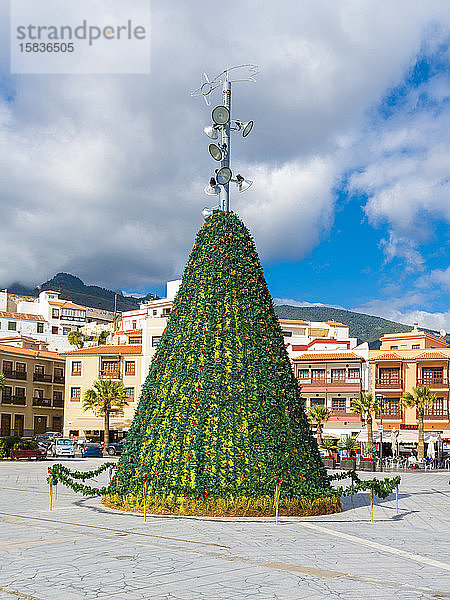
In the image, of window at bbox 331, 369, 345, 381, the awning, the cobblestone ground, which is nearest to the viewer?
the cobblestone ground

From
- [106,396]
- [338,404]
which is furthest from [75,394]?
[338,404]

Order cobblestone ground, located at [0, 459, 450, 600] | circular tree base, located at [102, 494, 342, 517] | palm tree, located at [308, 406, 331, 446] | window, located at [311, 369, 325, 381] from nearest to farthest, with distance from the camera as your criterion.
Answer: cobblestone ground, located at [0, 459, 450, 600] → circular tree base, located at [102, 494, 342, 517] → palm tree, located at [308, 406, 331, 446] → window, located at [311, 369, 325, 381]

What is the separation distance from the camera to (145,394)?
1822 cm

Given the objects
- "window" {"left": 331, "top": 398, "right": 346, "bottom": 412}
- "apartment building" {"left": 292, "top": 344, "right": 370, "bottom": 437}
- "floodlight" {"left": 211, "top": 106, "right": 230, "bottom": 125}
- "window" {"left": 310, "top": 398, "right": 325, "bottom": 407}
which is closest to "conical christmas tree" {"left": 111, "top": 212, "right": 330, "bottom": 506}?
"floodlight" {"left": 211, "top": 106, "right": 230, "bottom": 125}

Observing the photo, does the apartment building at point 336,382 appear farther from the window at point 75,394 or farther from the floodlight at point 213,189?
the floodlight at point 213,189

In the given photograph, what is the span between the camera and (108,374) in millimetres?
71562

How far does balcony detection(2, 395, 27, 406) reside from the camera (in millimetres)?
69938

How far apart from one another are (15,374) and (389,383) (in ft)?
123

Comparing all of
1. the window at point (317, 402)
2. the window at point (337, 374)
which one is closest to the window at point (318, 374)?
the window at point (337, 374)

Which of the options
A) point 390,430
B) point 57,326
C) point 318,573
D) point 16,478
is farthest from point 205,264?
point 57,326

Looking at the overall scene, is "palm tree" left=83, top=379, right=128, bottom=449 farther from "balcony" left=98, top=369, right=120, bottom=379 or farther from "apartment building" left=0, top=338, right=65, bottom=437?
"apartment building" left=0, top=338, right=65, bottom=437

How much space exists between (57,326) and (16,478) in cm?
8980

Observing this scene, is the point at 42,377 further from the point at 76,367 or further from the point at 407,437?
the point at 407,437

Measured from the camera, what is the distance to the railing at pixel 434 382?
204ft
